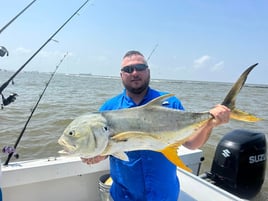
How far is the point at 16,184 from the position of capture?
2.90m

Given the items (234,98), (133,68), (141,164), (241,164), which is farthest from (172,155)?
(241,164)

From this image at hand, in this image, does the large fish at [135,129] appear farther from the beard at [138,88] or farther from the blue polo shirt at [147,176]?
the beard at [138,88]

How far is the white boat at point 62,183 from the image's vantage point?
2891 mm

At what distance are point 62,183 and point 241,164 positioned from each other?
87.0 inches

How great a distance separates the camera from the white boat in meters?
2.89

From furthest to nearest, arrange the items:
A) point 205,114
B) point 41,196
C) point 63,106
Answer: point 63,106 < point 41,196 < point 205,114

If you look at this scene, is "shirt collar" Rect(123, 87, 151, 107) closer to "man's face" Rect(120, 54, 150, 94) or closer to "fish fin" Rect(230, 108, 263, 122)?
"man's face" Rect(120, 54, 150, 94)

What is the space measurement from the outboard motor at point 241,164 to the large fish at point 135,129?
77.8 inches

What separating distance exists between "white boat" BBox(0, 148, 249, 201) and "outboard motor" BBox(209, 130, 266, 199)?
78 centimetres

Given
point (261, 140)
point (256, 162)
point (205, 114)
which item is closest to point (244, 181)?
point (256, 162)

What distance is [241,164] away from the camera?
3.72 meters

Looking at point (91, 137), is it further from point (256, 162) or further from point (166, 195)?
point (256, 162)

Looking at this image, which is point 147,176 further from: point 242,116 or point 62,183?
point 62,183

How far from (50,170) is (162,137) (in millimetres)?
1663
